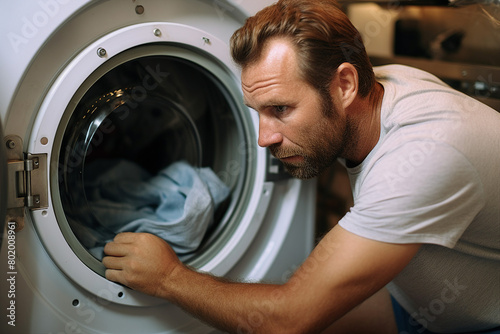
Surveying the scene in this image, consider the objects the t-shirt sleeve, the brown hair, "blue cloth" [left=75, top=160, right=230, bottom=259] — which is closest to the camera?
the t-shirt sleeve

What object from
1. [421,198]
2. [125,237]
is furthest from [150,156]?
[421,198]

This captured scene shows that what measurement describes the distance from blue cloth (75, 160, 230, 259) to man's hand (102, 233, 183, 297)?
0.05 metres

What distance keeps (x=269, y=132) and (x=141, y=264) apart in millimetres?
342

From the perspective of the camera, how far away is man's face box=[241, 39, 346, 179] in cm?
84

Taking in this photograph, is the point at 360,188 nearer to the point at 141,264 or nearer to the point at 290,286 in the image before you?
the point at 290,286

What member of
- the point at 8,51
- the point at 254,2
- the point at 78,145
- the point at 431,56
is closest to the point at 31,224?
the point at 78,145

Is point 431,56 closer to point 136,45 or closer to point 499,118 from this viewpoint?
point 499,118

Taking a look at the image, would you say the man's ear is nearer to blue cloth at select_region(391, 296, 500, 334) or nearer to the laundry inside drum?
the laundry inside drum

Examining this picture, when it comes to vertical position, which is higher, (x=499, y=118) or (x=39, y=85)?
(x=39, y=85)

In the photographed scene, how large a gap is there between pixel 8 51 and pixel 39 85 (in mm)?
70

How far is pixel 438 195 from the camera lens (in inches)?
29.1

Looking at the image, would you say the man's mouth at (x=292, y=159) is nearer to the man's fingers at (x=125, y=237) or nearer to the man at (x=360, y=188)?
the man at (x=360, y=188)

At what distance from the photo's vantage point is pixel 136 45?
84 centimetres

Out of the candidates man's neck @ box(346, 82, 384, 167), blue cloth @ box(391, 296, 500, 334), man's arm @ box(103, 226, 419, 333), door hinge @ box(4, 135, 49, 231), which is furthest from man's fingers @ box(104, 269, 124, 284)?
blue cloth @ box(391, 296, 500, 334)
